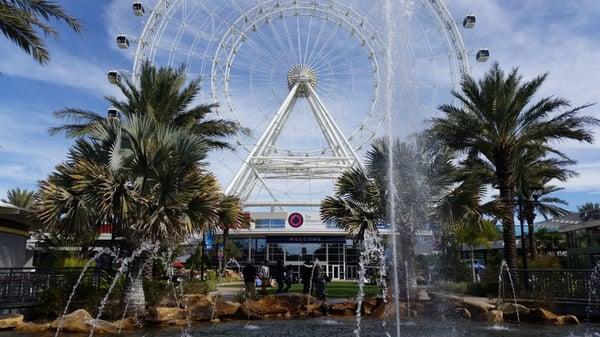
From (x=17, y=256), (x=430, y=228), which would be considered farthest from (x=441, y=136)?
(x=17, y=256)

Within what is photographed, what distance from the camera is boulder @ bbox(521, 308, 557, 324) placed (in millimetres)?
14244

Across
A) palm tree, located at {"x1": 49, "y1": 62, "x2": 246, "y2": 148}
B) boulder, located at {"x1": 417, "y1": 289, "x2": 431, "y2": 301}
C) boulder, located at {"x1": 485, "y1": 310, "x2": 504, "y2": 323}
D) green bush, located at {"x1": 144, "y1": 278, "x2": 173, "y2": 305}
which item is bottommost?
boulder, located at {"x1": 485, "y1": 310, "x2": 504, "y2": 323}

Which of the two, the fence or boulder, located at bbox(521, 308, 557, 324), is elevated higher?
the fence

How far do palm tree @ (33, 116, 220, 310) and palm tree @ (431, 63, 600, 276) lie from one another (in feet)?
31.7

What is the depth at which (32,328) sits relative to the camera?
41.0ft

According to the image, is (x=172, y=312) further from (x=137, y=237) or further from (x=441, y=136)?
(x=441, y=136)

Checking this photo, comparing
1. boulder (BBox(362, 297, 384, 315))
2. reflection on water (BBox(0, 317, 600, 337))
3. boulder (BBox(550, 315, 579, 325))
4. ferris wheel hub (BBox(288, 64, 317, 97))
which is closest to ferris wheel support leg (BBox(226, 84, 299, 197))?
ferris wheel hub (BBox(288, 64, 317, 97))

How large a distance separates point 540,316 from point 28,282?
43.5 ft

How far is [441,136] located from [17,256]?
1528 cm

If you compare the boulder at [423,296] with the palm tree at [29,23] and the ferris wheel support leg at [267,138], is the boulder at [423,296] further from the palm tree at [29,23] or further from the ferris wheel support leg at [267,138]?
the ferris wheel support leg at [267,138]

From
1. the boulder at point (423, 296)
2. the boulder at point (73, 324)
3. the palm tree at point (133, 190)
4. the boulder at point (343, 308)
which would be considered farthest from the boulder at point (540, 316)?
the boulder at point (73, 324)

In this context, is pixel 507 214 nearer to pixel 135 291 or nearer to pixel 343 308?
pixel 343 308

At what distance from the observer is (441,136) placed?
20594 mm

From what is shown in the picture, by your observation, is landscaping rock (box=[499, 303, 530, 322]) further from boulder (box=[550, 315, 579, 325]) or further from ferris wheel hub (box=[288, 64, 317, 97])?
ferris wheel hub (box=[288, 64, 317, 97])
